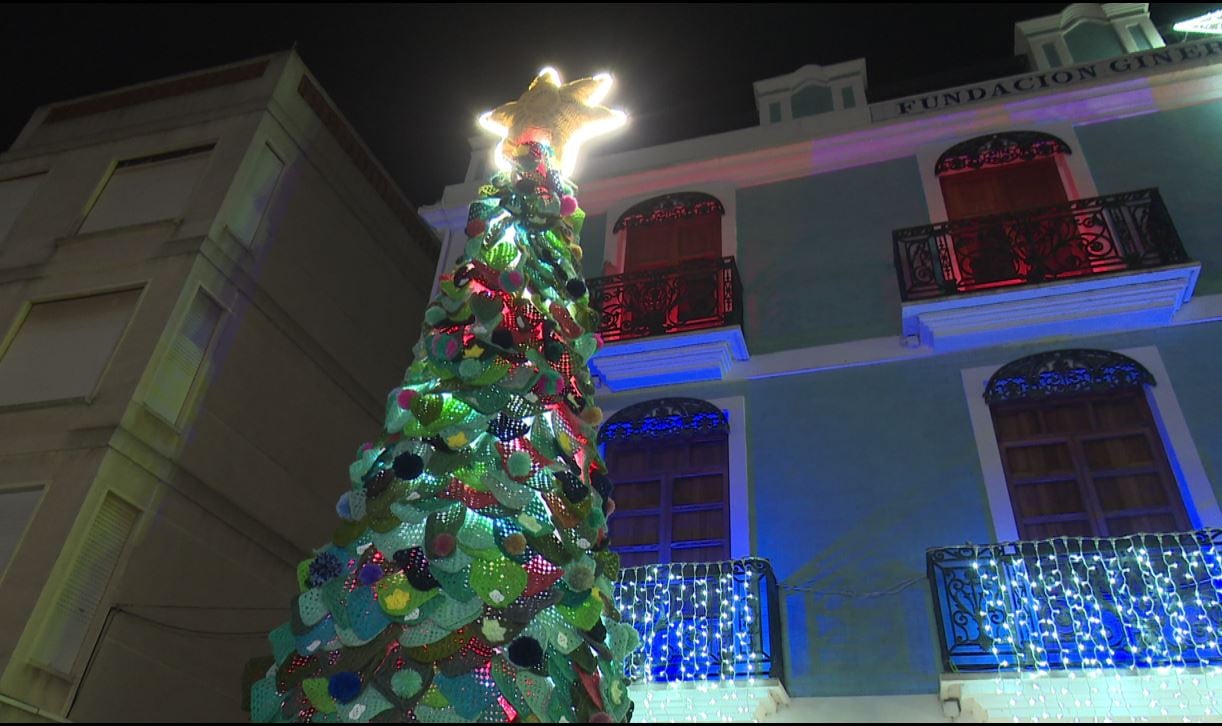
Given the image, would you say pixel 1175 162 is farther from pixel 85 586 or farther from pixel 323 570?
pixel 85 586

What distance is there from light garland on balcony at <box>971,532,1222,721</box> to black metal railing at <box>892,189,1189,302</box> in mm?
2400

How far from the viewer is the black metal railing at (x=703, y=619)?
19.4 feet

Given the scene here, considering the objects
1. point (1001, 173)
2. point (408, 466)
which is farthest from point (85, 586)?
point (1001, 173)

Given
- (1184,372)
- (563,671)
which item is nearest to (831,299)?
(1184,372)

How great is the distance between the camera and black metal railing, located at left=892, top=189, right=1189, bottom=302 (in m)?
7.05

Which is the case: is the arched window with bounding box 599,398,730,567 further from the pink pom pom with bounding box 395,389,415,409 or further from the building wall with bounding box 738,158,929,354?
the pink pom pom with bounding box 395,389,415,409

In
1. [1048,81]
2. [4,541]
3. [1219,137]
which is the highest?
[1048,81]

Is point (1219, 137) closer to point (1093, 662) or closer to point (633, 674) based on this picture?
point (1093, 662)

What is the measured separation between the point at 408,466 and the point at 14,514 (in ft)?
17.1

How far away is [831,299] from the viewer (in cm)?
804

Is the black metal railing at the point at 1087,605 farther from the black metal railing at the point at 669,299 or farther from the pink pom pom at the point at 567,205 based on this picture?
the pink pom pom at the point at 567,205

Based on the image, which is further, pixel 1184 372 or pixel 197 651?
pixel 197 651

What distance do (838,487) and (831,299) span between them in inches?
79.9

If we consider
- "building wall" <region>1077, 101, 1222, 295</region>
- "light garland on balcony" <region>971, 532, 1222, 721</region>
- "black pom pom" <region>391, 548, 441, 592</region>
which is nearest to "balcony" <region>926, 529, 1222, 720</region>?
"light garland on balcony" <region>971, 532, 1222, 721</region>
